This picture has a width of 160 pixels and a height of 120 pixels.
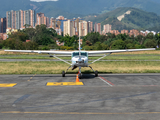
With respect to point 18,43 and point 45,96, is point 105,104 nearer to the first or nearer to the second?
point 45,96

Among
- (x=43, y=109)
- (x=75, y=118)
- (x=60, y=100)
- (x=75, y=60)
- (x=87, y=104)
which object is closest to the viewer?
(x=75, y=118)

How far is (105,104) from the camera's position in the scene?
1100 centimetres

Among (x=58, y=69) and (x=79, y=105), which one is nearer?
(x=79, y=105)

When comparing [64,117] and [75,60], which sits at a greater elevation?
[75,60]

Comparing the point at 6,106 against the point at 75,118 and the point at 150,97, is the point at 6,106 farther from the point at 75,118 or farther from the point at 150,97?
the point at 150,97

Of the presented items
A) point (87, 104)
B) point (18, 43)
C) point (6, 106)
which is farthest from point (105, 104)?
point (18, 43)

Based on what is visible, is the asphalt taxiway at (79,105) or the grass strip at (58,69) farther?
the grass strip at (58,69)

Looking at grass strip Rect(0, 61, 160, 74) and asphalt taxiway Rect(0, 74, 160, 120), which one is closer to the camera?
asphalt taxiway Rect(0, 74, 160, 120)

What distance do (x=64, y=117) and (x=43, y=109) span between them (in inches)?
59.8

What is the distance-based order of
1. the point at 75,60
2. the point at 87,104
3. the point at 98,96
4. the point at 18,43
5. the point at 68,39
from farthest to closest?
the point at 68,39 → the point at 18,43 → the point at 75,60 → the point at 98,96 → the point at 87,104

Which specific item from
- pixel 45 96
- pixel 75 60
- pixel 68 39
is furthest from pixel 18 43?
pixel 45 96

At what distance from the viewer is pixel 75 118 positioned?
347 inches

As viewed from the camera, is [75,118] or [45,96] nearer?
[75,118]

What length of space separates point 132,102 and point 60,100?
3.74 meters
